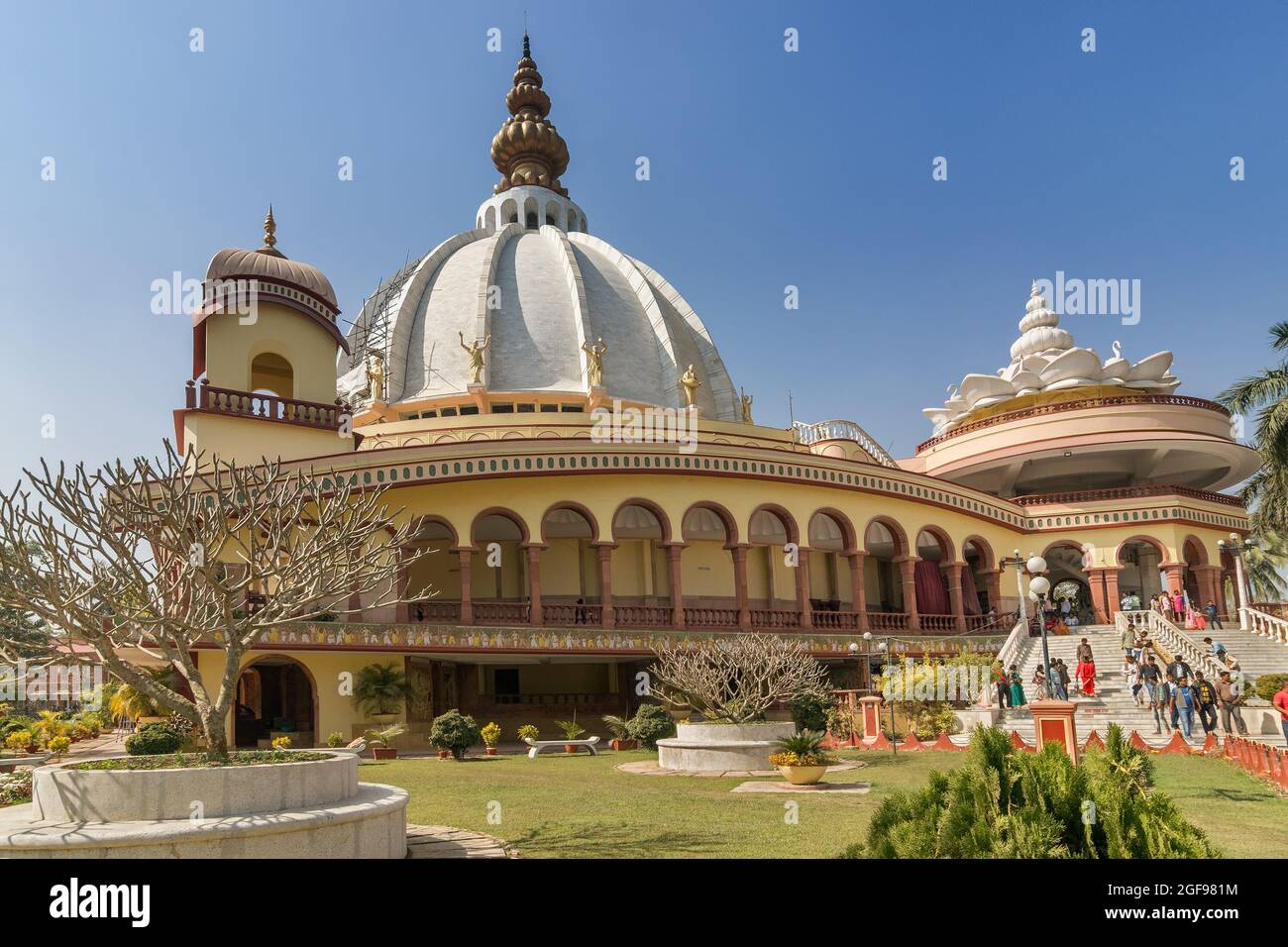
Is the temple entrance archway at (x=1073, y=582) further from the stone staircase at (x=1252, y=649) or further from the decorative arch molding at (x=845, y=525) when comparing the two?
the decorative arch molding at (x=845, y=525)

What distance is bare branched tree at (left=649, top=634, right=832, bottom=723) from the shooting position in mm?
20188

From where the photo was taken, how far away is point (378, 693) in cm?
2494

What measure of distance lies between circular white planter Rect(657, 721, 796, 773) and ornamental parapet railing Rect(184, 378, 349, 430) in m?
16.3

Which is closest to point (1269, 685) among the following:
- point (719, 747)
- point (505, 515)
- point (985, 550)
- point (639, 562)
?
point (985, 550)

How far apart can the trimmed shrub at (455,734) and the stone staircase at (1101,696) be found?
36.9 feet

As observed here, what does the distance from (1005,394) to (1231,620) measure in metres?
12.9

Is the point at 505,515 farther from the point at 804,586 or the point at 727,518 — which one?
the point at 804,586

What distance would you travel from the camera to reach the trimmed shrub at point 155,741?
18.0 m

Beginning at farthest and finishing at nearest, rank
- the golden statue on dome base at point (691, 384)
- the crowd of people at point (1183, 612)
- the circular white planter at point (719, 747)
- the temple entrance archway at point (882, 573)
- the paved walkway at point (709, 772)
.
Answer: the golden statue on dome base at point (691, 384) < the temple entrance archway at point (882, 573) < the crowd of people at point (1183, 612) < the circular white planter at point (719, 747) < the paved walkway at point (709, 772)

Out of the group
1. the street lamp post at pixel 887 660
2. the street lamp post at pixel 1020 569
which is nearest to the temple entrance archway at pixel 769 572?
the street lamp post at pixel 887 660

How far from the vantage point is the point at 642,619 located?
2972cm

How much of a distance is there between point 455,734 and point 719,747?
19.7 ft

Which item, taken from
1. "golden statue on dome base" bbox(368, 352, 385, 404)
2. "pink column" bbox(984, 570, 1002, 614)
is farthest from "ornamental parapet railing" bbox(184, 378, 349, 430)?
"pink column" bbox(984, 570, 1002, 614)
